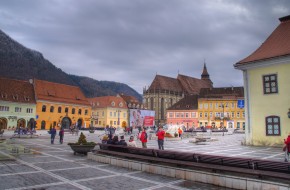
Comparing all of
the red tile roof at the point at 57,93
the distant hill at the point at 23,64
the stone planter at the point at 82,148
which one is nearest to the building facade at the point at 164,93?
the red tile roof at the point at 57,93

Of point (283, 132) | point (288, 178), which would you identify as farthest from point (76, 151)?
point (283, 132)

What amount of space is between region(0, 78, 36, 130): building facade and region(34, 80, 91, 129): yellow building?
1546 millimetres

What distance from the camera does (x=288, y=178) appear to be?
6.82 metres

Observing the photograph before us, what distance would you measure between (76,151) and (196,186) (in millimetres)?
9448

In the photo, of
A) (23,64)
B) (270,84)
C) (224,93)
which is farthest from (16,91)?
(23,64)

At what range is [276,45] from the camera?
915 inches

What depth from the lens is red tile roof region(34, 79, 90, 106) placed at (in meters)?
63.5

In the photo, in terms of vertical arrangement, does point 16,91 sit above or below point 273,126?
above

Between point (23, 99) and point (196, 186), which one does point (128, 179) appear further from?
point (23, 99)

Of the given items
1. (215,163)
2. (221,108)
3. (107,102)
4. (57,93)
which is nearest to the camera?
(215,163)

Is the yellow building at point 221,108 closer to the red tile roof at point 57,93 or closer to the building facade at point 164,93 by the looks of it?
the building facade at point 164,93

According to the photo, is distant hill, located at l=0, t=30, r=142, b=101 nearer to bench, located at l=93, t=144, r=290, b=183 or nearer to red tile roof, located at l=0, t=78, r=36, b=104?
red tile roof, located at l=0, t=78, r=36, b=104

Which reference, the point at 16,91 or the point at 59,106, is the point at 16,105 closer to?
the point at 16,91

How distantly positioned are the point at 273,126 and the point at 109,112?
64.5m
